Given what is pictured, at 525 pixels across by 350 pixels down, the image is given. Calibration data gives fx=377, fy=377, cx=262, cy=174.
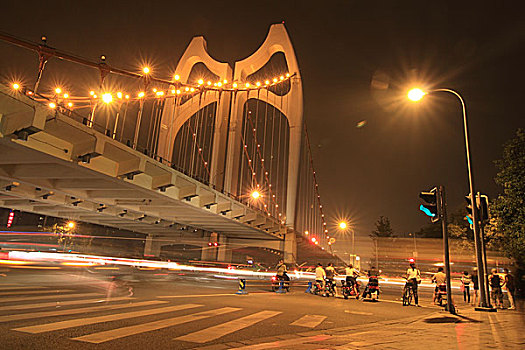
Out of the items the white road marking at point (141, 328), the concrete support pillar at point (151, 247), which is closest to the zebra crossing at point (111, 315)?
the white road marking at point (141, 328)

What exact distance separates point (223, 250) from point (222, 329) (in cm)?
4615

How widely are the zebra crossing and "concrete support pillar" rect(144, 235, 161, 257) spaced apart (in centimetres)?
4889

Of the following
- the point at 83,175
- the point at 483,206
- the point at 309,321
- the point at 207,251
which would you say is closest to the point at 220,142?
the point at 207,251

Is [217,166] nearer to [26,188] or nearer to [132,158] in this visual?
[26,188]

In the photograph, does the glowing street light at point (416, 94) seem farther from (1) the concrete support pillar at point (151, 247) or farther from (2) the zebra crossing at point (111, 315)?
(1) the concrete support pillar at point (151, 247)

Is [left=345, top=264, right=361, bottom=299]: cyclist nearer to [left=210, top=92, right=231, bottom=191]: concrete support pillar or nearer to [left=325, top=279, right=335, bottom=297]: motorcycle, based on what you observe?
[left=325, top=279, right=335, bottom=297]: motorcycle

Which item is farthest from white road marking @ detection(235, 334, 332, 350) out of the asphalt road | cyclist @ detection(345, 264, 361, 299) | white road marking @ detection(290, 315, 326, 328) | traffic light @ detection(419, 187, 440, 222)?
cyclist @ detection(345, 264, 361, 299)

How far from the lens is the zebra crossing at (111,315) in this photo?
20.3ft

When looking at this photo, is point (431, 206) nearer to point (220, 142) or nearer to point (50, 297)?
point (50, 297)

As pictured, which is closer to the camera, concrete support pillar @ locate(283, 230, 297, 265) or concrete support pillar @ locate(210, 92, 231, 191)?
concrete support pillar @ locate(283, 230, 297, 265)

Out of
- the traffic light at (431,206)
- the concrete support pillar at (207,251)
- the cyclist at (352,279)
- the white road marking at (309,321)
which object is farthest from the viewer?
the concrete support pillar at (207,251)

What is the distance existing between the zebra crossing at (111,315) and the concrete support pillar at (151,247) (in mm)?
48891

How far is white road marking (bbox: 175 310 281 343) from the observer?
19.8ft

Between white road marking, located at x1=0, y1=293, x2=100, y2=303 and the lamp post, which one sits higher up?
the lamp post
